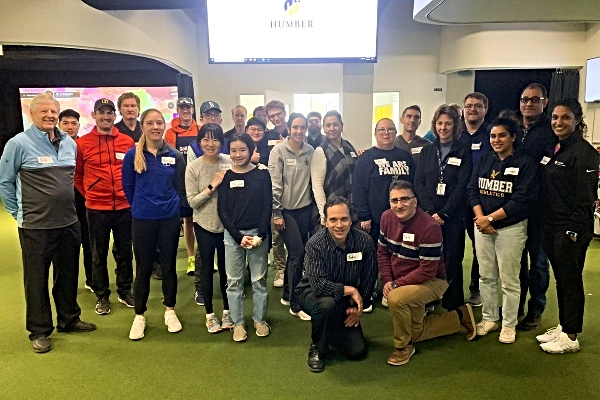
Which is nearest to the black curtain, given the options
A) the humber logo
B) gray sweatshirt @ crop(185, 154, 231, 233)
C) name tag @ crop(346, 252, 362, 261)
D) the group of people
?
the humber logo

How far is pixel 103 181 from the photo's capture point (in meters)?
3.39

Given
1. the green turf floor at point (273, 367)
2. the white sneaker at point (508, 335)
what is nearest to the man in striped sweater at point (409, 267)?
the green turf floor at point (273, 367)

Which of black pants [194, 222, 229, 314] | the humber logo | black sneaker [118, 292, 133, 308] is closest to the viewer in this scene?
black pants [194, 222, 229, 314]

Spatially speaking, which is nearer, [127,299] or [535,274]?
[535,274]

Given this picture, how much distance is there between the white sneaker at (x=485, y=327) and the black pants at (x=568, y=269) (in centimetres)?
42

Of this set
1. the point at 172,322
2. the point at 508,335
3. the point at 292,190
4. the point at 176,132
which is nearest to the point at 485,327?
the point at 508,335

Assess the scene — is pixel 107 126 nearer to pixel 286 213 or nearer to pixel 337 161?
pixel 286 213

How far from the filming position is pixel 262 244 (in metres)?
3.00

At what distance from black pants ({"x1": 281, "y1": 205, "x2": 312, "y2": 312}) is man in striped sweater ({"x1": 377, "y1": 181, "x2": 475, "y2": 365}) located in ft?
2.38

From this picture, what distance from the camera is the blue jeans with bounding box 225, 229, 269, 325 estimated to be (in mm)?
2984

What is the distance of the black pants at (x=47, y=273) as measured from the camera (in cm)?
287

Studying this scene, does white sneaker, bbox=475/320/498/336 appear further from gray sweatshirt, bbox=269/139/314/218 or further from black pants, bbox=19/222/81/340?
black pants, bbox=19/222/81/340

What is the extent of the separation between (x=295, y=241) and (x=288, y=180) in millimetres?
478

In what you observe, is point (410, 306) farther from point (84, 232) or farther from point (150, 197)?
point (84, 232)
